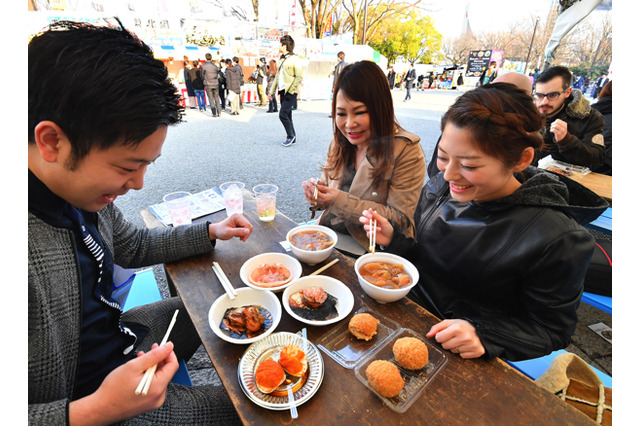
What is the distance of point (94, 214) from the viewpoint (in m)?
1.47

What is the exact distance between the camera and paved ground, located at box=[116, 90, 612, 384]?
111 inches

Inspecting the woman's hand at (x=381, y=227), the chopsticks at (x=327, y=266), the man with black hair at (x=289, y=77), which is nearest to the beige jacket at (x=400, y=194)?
→ the woman's hand at (x=381, y=227)

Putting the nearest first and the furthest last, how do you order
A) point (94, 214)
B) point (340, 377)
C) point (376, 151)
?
point (340, 377), point (94, 214), point (376, 151)

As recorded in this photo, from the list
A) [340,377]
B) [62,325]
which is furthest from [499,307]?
[62,325]

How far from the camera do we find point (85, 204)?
1129mm

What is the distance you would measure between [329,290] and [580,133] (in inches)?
180

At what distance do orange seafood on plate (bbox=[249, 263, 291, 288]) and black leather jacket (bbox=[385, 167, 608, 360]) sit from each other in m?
0.92

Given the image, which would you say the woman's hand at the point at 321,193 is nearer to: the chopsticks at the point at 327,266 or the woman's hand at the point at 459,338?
the chopsticks at the point at 327,266

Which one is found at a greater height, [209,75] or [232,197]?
[209,75]

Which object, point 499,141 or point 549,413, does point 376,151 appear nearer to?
point 499,141

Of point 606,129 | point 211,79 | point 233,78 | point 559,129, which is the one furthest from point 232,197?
Answer: point 233,78

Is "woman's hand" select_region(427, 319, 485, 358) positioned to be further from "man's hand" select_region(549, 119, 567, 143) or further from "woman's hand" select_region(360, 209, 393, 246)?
"man's hand" select_region(549, 119, 567, 143)

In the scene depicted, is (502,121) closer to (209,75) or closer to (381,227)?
(381,227)

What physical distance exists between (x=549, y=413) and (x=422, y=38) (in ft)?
146
